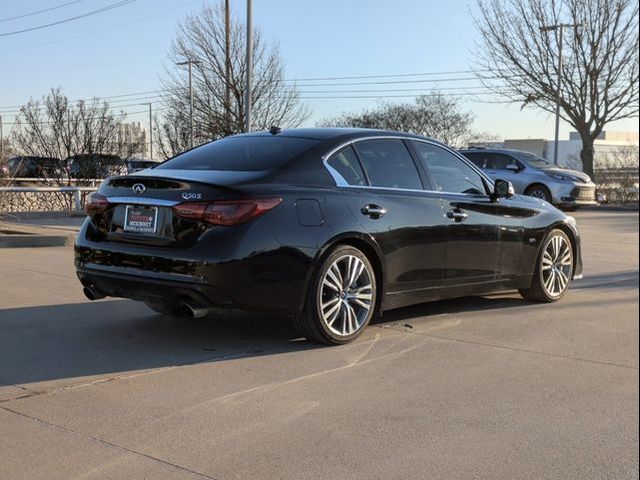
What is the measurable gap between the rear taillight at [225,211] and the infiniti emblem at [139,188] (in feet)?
1.56

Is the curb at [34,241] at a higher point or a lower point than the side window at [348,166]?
lower

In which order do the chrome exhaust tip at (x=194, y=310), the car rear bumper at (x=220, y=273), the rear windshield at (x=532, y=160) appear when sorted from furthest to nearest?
the rear windshield at (x=532, y=160) → the chrome exhaust tip at (x=194, y=310) → the car rear bumper at (x=220, y=273)

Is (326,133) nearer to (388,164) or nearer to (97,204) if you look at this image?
(388,164)

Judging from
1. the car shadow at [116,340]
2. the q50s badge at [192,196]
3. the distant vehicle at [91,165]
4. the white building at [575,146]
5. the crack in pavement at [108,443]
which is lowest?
the crack in pavement at [108,443]

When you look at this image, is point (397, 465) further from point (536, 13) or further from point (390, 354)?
point (536, 13)

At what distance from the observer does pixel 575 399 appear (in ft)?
14.0

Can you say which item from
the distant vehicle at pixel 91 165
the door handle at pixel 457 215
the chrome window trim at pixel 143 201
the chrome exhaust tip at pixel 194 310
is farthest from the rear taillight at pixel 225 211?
the distant vehicle at pixel 91 165

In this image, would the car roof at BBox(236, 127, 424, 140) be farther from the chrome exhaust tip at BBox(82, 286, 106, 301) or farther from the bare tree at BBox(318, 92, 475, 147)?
the bare tree at BBox(318, 92, 475, 147)

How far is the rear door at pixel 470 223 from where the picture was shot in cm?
625

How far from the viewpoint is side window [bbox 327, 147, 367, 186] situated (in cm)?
561

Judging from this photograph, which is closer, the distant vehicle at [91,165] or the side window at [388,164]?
the side window at [388,164]

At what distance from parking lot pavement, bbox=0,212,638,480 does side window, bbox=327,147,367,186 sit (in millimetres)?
1273

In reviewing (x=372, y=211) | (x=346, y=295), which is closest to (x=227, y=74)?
(x=372, y=211)

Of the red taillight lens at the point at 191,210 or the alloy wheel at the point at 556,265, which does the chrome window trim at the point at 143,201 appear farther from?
the alloy wheel at the point at 556,265
